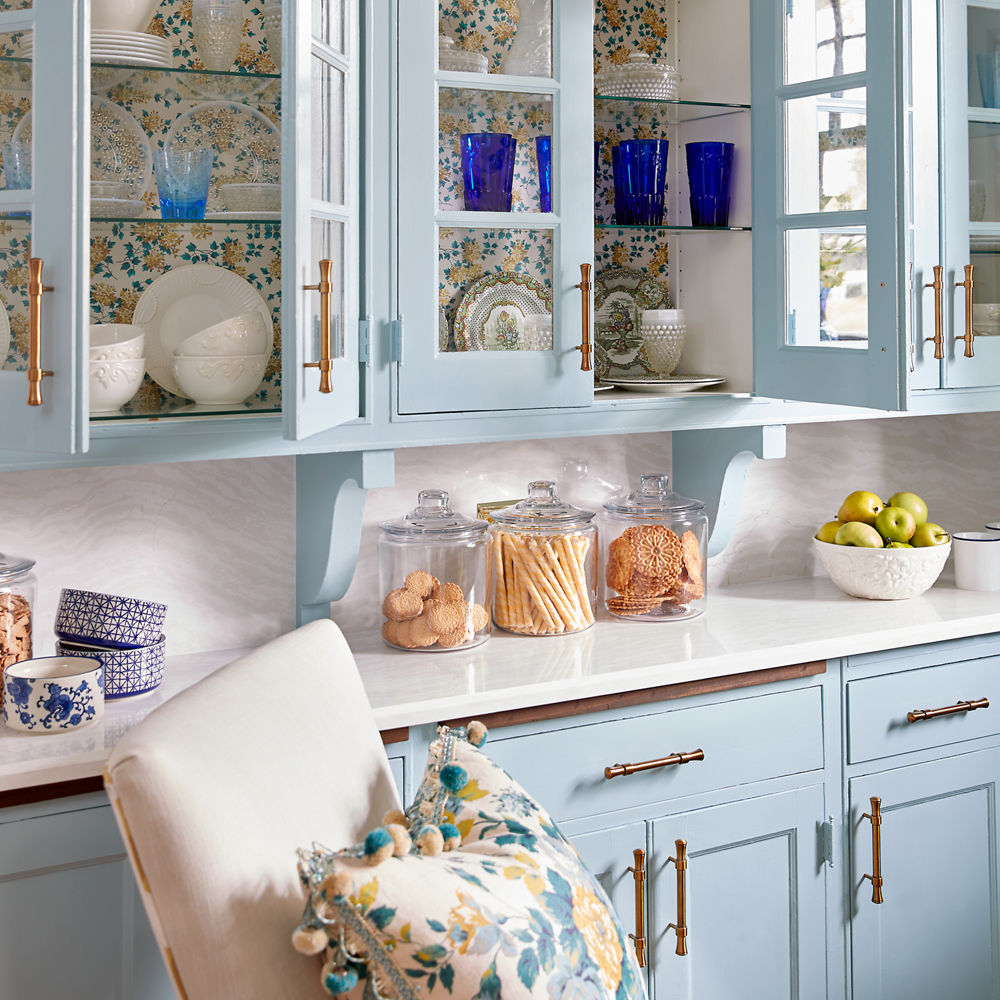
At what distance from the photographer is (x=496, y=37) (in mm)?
1963

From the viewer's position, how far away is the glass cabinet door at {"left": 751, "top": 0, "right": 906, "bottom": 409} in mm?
1885

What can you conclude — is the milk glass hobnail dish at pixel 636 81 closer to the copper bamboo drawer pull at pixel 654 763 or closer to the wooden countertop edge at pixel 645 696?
the wooden countertop edge at pixel 645 696

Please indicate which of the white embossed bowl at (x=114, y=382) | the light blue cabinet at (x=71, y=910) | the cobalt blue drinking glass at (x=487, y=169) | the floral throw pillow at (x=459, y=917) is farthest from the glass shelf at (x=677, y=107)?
the light blue cabinet at (x=71, y=910)

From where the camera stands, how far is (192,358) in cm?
173

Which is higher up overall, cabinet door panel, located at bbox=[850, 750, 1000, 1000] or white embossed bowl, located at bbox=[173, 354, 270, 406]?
white embossed bowl, located at bbox=[173, 354, 270, 406]

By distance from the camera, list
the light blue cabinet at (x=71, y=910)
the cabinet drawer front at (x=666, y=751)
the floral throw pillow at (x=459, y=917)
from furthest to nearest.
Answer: the cabinet drawer front at (x=666, y=751) < the light blue cabinet at (x=71, y=910) < the floral throw pillow at (x=459, y=917)

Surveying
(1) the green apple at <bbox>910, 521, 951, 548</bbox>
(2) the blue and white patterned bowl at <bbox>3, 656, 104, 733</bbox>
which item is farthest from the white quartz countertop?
(1) the green apple at <bbox>910, 521, 951, 548</bbox>

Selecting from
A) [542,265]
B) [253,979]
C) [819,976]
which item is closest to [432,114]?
[542,265]

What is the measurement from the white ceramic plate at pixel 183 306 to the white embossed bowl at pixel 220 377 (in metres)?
0.02

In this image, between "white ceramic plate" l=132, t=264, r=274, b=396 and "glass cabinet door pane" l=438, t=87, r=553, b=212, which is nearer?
"white ceramic plate" l=132, t=264, r=274, b=396

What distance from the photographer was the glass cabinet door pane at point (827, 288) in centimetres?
198

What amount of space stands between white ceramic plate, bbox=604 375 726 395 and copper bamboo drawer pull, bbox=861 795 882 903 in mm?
815

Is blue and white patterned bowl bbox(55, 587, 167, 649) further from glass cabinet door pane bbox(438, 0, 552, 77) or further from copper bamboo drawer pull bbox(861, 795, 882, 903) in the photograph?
copper bamboo drawer pull bbox(861, 795, 882, 903)

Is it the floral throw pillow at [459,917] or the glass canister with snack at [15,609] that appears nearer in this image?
the floral throw pillow at [459,917]
